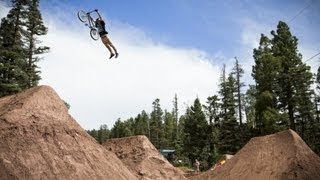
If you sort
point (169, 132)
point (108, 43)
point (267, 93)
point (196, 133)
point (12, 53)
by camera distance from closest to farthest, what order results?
1. point (108, 43)
2. point (12, 53)
3. point (267, 93)
4. point (196, 133)
5. point (169, 132)

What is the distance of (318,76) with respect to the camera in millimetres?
72188

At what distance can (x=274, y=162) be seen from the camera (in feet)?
88.1

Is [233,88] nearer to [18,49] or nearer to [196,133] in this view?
[196,133]

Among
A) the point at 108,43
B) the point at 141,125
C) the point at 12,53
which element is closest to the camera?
the point at 108,43

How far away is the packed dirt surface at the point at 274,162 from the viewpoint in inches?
981

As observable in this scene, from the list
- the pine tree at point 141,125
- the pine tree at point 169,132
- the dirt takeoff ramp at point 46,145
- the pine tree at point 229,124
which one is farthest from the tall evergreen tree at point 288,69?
the pine tree at point 141,125

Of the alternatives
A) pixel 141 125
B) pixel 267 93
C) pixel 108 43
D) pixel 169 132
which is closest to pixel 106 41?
pixel 108 43

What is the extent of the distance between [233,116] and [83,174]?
56.0m

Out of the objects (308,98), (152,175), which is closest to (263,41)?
(308,98)

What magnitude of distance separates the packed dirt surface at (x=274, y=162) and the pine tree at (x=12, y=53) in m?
25.3

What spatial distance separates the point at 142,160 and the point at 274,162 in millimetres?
9389

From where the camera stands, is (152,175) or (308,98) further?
(308,98)

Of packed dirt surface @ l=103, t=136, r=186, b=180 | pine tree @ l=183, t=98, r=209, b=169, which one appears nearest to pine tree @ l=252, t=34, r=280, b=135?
pine tree @ l=183, t=98, r=209, b=169

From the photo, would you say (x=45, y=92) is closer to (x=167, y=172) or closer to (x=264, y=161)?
(x=167, y=172)
